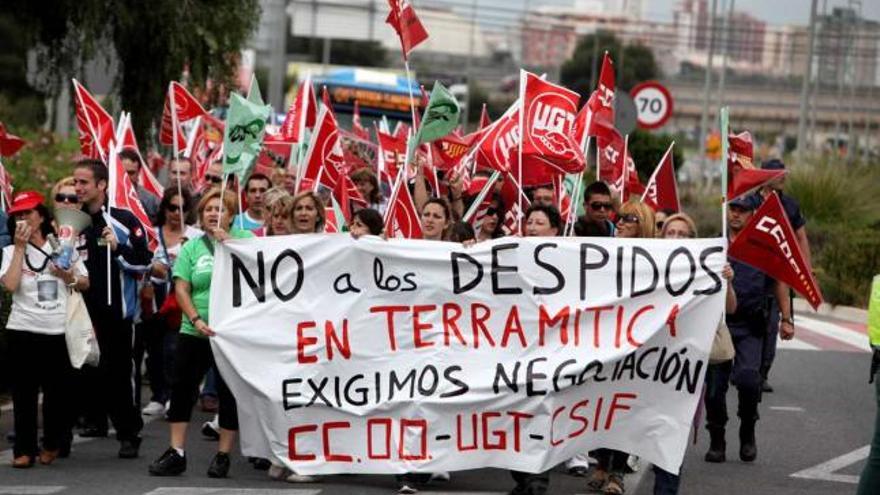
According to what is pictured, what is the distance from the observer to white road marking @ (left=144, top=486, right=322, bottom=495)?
9858 millimetres

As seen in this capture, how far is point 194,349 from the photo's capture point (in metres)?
10.6

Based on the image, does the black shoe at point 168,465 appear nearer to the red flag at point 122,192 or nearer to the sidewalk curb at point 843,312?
the red flag at point 122,192

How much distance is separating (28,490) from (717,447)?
170 inches

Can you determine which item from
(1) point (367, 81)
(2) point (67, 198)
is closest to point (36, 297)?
(2) point (67, 198)

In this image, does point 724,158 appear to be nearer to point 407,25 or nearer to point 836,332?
point 407,25

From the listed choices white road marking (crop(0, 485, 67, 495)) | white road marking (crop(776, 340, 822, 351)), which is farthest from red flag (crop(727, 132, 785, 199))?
white road marking (crop(776, 340, 822, 351))

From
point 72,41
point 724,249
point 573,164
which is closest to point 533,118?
point 573,164

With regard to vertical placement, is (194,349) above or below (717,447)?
above

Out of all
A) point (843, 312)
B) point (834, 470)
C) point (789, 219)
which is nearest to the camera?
point (834, 470)

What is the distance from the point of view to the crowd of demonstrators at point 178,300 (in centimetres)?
1046

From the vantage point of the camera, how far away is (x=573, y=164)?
1213cm

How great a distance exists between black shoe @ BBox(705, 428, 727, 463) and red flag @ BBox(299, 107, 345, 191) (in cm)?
364

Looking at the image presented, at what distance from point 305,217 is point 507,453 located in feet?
5.99

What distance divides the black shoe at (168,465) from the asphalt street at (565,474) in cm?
6
